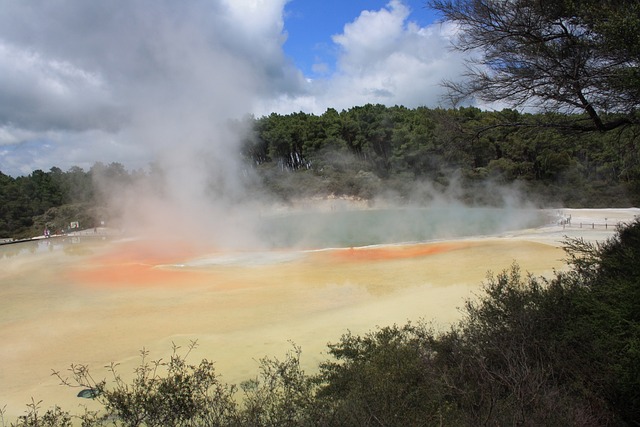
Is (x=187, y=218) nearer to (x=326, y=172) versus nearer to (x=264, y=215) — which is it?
(x=264, y=215)

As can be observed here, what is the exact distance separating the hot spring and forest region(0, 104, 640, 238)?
1094 cm

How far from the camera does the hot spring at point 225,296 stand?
7.27 meters

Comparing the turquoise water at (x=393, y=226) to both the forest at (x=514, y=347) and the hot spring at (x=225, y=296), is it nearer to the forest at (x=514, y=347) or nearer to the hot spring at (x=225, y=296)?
the hot spring at (x=225, y=296)

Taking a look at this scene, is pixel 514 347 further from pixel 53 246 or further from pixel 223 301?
pixel 53 246

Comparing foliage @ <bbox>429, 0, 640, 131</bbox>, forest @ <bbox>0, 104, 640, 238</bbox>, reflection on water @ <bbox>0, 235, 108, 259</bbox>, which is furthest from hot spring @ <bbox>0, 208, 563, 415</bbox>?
forest @ <bbox>0, 104, 640, 238</bbox>

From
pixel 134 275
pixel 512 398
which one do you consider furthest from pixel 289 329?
pixel 134 275

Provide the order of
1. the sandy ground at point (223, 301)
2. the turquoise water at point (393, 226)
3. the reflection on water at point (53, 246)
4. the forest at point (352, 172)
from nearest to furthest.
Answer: the sandy ground at point (223, 301)
the turquoise water at point (393, 226)
the reflection on water at point (53, 246)
the forest at point (352, 172)

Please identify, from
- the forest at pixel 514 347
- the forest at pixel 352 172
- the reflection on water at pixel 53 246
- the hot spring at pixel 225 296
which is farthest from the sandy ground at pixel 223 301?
the forest at pixel 352 172

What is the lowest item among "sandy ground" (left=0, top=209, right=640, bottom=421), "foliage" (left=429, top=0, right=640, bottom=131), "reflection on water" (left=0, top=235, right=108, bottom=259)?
"sandy ground" (left=0, top=209, right=640, bottom=421)

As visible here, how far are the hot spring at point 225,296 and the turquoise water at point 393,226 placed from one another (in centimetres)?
34

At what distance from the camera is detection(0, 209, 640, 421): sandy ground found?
7188 millimetres

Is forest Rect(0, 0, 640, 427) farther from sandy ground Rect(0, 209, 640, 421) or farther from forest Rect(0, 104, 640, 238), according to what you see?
forest Rect(0, 104, 640, 238)

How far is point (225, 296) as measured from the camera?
10867mm

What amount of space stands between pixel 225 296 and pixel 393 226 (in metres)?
16.2
